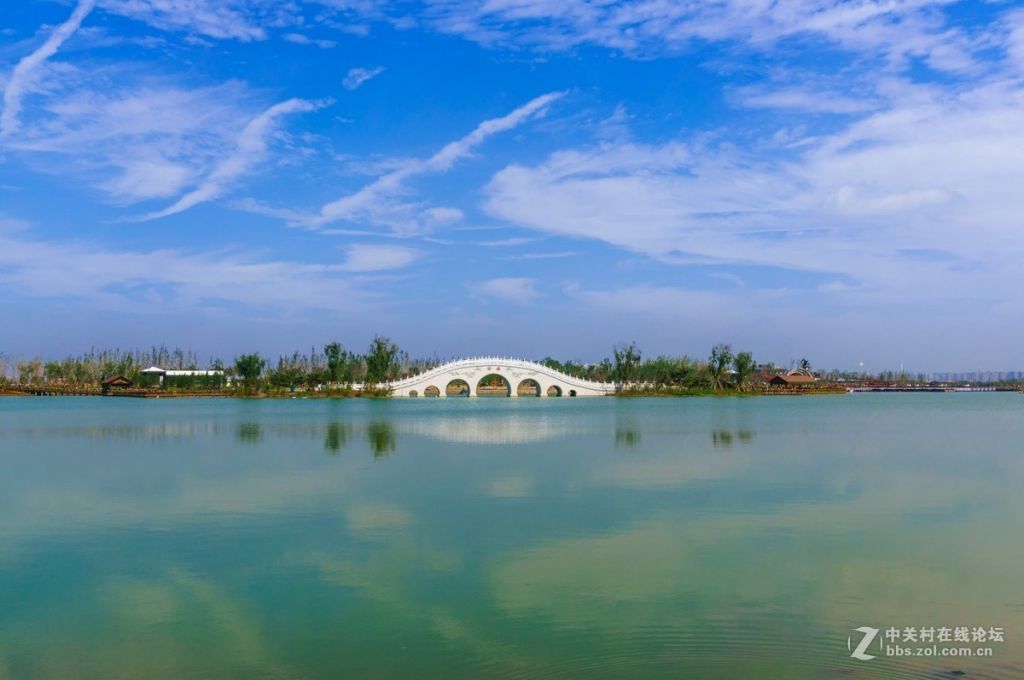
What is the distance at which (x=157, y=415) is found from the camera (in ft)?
99.3

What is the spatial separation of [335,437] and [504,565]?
1345 cm

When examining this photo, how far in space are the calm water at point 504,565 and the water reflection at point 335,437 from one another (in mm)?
2074

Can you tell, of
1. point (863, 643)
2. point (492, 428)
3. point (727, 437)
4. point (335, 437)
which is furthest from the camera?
point (492, 428)

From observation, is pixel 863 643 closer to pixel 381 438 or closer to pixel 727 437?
pixel 727 437

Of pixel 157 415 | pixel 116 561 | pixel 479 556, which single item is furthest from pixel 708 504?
pixel 157 415

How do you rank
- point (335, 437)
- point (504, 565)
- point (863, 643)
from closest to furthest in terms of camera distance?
point (863, 643) → point (504, 565) → point (335, 437)

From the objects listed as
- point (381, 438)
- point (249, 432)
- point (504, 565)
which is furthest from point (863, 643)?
point (249, 432)

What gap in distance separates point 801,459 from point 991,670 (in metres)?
10.3

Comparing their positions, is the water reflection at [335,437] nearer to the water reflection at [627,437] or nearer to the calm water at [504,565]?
the calm water at [504,565]

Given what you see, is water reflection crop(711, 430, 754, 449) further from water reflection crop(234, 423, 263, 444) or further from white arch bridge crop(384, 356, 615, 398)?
white arch bridge crop(384, 356, 615, 398)

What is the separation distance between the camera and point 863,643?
16.6 feet

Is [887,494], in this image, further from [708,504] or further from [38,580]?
[38,580]

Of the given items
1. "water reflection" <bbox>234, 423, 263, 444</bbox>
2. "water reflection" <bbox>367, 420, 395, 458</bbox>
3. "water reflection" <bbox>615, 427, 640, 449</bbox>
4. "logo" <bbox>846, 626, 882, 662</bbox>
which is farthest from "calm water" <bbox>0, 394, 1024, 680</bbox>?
"water reflection" <bbox>234, 423, 263, 444</bbox>

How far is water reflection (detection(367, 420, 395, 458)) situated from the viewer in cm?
1647
